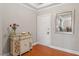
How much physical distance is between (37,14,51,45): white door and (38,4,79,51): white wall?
80 mm

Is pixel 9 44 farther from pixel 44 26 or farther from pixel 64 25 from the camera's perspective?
pixel 64 25

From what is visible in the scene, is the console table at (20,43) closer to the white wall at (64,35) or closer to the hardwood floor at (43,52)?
the hardwood floor at (43,52)

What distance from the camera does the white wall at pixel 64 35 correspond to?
1501 millimetres

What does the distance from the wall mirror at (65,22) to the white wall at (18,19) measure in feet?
1.56

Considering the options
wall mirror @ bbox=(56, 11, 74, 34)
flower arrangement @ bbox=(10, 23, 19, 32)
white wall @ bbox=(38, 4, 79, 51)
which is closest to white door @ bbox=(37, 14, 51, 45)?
white wall @ bbox=(38, 4, 79, 51)

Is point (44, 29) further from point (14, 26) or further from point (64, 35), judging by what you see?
point (14, 26)

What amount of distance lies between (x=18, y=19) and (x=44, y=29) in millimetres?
546

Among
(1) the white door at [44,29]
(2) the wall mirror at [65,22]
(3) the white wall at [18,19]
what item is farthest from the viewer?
(1) the white door at [44,29]

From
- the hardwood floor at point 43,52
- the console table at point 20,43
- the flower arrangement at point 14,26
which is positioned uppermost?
the flower arrangement at point 14,26

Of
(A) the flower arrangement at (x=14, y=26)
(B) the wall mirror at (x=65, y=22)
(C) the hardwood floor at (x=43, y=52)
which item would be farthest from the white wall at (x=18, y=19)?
(B) the wall mirror at (x=65, y=22)

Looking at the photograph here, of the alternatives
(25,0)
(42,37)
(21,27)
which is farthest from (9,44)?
(25,0)

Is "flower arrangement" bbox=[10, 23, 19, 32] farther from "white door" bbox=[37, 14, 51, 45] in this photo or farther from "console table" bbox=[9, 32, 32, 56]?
"white door" bbox=[37, 14, 51, 45]

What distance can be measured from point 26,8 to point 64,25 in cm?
79

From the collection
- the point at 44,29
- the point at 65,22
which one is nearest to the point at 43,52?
the point at 44,29
